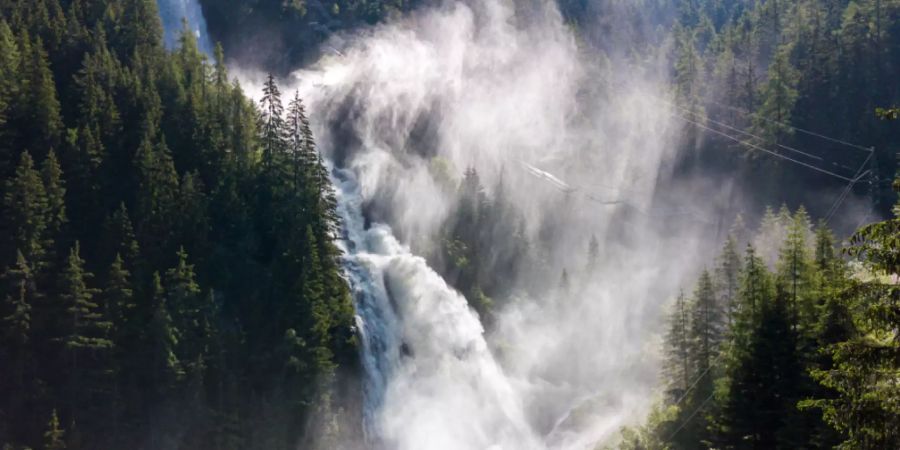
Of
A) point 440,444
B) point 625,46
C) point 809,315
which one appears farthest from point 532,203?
point 809,315

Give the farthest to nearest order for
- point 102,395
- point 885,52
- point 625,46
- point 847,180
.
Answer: point 625,46 < point 885,52 < point 847,180 < point 102,395

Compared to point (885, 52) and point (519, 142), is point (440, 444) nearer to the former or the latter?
point (519, 142)

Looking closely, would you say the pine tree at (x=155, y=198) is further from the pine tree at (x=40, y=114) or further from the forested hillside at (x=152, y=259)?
the pine tree at (x=40, y=114)

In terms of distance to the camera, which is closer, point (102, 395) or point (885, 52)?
point (102, 395)

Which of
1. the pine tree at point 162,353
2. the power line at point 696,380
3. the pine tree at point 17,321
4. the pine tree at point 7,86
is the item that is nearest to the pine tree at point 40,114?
the pine tree at point 7,86

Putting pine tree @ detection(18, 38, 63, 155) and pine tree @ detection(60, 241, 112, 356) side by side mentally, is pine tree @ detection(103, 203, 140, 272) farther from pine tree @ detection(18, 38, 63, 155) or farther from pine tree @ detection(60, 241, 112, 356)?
pine tree @ detection(18, 38, 63, 155)

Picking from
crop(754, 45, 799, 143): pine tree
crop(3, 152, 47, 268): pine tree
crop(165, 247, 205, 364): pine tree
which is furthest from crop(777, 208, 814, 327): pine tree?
crop(754, 45, 799, 143): pine tree

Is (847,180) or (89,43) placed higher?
(847,180)
